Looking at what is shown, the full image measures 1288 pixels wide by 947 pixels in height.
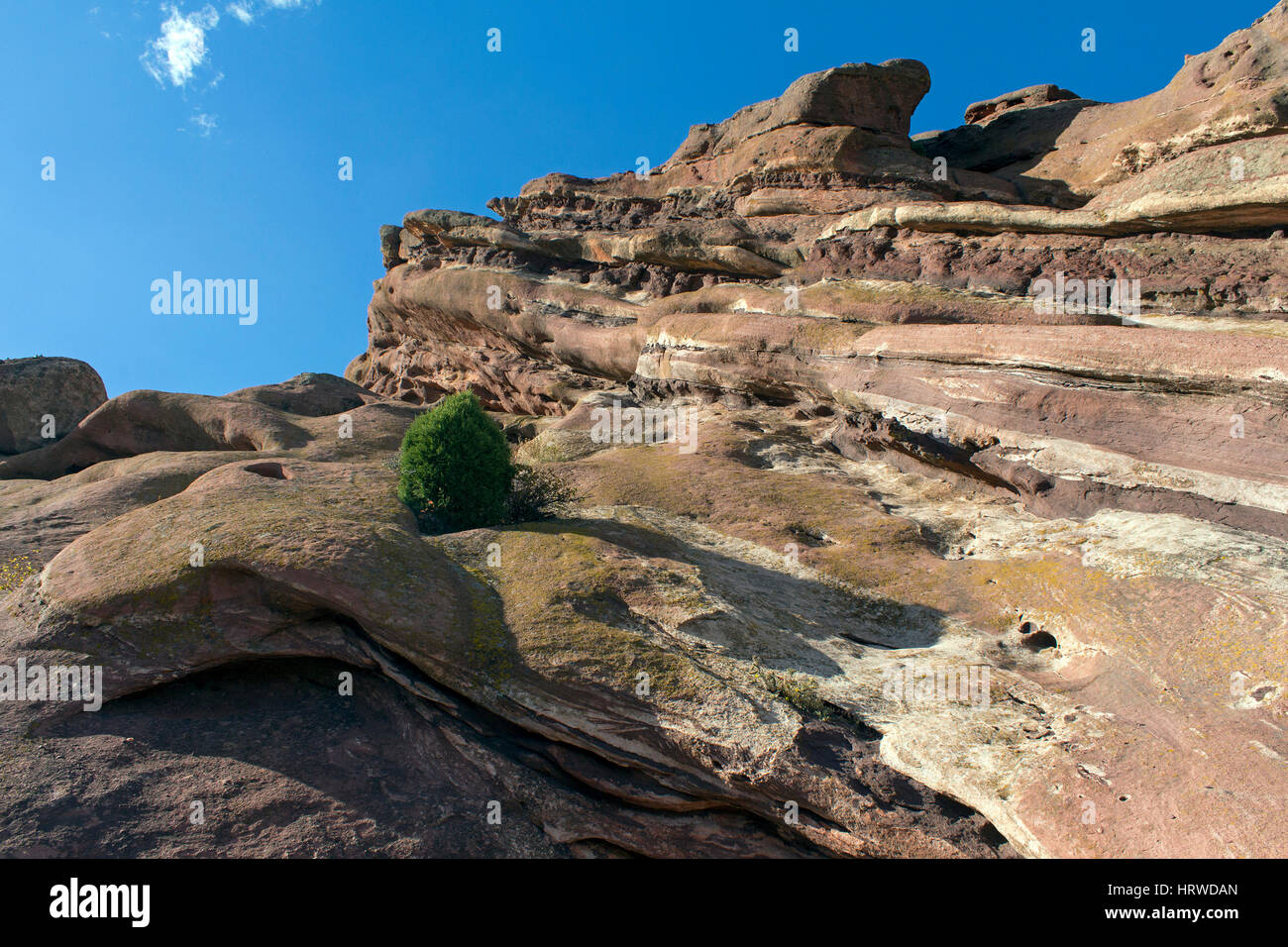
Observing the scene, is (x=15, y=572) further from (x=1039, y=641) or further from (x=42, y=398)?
(x=42, y=398)

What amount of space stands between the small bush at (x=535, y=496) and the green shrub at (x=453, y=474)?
0.28 m

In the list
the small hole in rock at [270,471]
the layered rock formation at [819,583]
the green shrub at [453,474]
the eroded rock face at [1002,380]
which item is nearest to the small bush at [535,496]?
the green shrub at [453,474]

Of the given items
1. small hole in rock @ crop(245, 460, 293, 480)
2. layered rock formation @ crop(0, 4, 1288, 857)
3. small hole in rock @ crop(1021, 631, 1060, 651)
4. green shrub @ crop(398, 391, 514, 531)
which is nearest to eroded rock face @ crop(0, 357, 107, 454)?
layered rock formation @ crop(0, 4, 1288, 857)

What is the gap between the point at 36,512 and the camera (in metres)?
18.0

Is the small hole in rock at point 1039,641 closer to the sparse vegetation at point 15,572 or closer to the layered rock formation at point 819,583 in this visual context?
the layered rock formation at point 819,583

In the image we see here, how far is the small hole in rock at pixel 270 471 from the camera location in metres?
16.6

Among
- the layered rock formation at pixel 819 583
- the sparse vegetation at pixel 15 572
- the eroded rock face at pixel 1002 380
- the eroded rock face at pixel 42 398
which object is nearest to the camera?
the layered rock formation at pixel 819 583

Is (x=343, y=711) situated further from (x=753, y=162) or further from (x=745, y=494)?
(x=753, y=162)

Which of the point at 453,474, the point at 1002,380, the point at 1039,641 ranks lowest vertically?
the point at 1039,641

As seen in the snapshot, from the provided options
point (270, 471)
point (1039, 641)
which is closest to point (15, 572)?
point (270, 471)

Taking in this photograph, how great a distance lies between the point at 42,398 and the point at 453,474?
84.0 ft

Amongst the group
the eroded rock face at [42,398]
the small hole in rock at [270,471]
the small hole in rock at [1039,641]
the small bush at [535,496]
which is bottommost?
the small hole in rock at [1039,641]

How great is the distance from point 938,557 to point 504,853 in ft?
30.2

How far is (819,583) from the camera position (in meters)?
13.8
